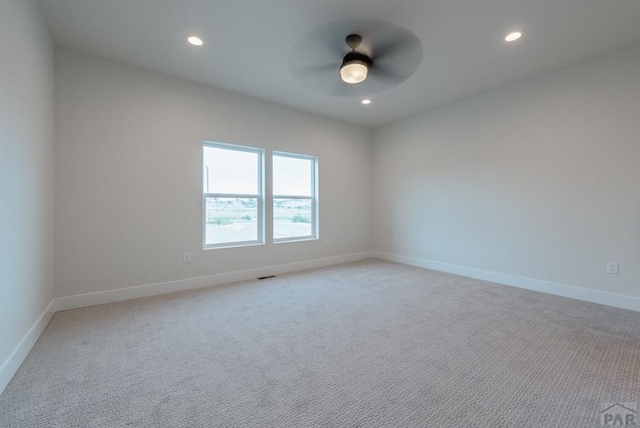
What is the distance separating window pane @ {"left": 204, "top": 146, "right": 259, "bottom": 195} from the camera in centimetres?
373

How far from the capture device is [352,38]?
2.21 m

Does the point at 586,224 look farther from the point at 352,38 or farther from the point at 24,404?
the point at 24,404

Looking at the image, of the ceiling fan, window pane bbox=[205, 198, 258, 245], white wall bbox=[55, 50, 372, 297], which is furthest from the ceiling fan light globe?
window pane bbox=[205, 198, 258, 245]

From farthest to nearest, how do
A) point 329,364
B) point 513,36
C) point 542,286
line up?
point 542,286, point 513,36, point 329,364

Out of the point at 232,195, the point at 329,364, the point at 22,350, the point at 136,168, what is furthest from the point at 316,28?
the point at 22,350

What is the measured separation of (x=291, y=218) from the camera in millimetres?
4574

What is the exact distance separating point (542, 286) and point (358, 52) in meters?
3.48

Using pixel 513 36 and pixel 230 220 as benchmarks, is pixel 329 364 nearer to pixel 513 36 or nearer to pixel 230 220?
pixel 230 220

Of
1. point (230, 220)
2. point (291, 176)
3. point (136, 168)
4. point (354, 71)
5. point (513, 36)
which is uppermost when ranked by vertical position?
point (513, 36)

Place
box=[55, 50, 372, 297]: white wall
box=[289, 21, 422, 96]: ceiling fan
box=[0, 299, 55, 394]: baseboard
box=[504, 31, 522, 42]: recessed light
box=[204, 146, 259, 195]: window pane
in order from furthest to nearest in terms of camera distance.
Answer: box=[204, 146, 259, 195]: window pane, box=[55, 50, 372, 297]: white wall, box=[504, 31, 522, 42]: recessed light, box=[289, 21, 422, 96]: ceiling fan, box=[0, 299, 55, 394]: baseboard

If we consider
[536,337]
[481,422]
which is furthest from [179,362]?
[536,337]

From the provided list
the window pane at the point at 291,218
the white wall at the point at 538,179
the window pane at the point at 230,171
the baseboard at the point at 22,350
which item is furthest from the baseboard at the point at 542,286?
the baseboard at the point at 22,350

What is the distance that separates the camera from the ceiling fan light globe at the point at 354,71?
7.35ft

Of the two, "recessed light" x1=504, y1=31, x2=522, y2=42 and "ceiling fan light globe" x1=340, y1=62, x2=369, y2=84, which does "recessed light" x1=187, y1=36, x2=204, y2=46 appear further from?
"recessed light" x1=504, y1=31, x2=522, y2=42
